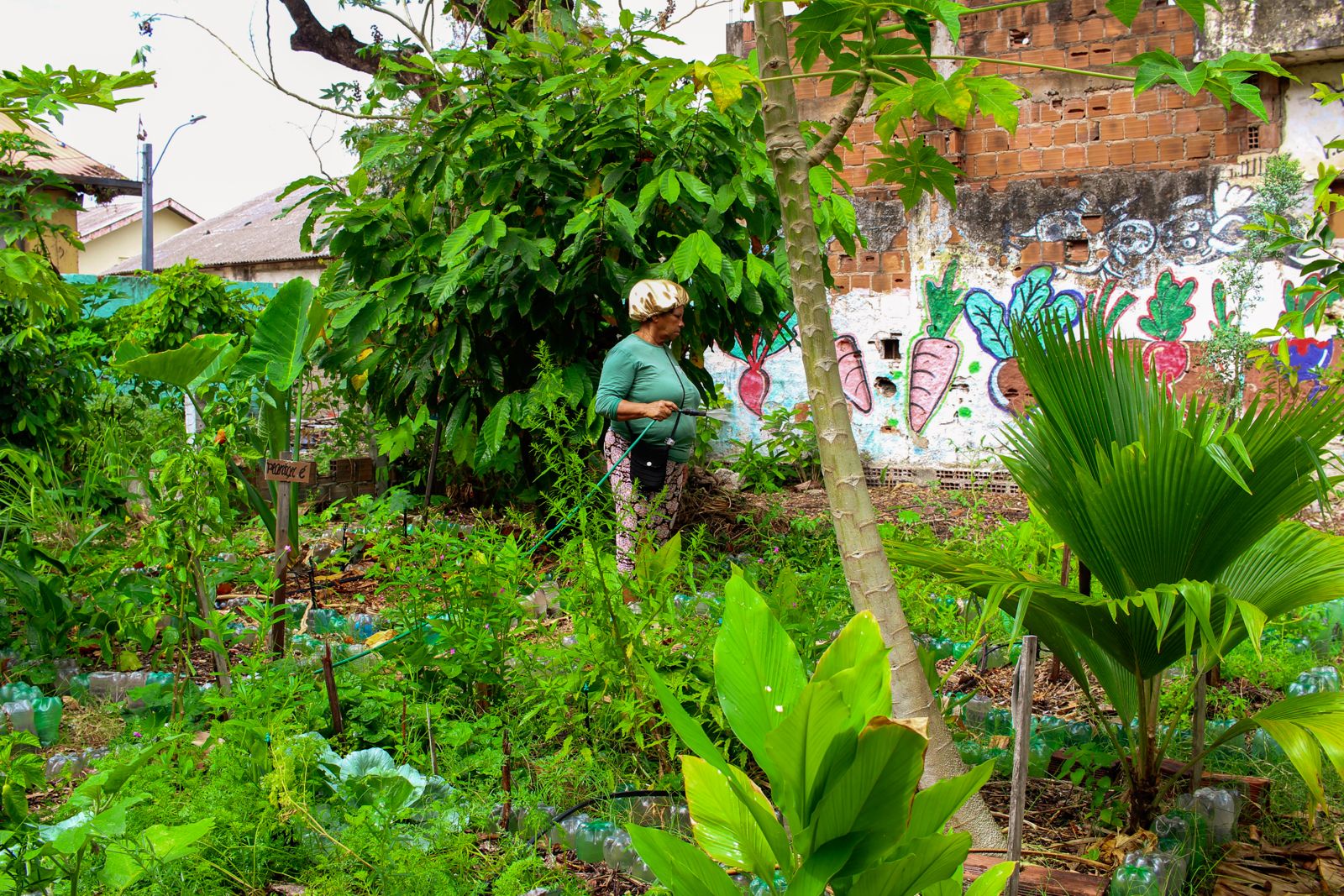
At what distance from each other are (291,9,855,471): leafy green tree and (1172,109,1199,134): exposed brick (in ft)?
12.7

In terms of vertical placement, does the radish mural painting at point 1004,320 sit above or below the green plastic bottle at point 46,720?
above

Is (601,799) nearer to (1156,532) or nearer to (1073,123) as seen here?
(1156,532)

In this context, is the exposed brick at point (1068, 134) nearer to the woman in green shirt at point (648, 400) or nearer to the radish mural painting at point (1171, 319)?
the radish mural painting at point (1171, 319)

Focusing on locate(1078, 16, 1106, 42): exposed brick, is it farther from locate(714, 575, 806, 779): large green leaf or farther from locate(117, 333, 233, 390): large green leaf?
locate(714, 575, 806, 779): large green leaf

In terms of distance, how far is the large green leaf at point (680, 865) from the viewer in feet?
5.17

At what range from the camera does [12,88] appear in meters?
3.10

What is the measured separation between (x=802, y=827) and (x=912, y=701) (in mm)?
813

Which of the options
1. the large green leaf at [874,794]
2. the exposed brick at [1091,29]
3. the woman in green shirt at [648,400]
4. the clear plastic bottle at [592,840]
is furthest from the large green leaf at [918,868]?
the exposed brick at [1091,29]

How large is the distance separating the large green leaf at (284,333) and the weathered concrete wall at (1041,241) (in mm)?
3695

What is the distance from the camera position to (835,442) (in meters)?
2.33

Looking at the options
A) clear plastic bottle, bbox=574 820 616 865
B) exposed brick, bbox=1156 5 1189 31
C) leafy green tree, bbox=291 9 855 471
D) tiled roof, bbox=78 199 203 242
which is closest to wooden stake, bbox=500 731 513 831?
clear plastic bottle, bbox=574 820 616 865

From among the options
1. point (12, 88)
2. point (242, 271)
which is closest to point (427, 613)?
point (12, 88)

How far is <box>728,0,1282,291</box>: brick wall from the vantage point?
7.56 metres

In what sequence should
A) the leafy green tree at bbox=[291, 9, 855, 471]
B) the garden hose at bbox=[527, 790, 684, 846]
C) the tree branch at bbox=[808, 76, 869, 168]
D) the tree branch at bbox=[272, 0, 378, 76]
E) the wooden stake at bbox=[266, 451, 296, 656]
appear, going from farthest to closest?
the tree branch at bbox=[272, 0, 378, 76] → the leafy green tree at bbox=[291, 9, 855, 471] → the wooden stake at bbox=[266, 451, 296, 656] → the garden hose at bbox=[527, 790, 684, 846] → the tree branch at bbox=[808, 76, 869, 168]
